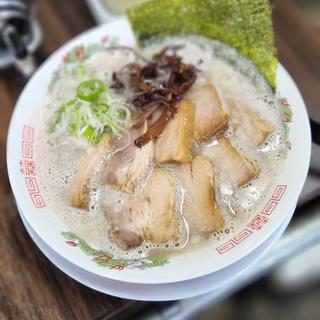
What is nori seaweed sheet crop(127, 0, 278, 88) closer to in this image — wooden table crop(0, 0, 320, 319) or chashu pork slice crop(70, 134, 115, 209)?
wooden table crop(0, 0, 320, 319)

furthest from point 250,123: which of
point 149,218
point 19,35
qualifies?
point 19,35

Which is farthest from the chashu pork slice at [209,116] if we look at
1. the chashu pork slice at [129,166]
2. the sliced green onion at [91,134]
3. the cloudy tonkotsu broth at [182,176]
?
the sliced green onion at [91,134]

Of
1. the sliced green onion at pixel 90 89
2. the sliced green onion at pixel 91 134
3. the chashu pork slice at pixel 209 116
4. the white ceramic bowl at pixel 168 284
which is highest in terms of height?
the sliced green onion at pixel 90 89

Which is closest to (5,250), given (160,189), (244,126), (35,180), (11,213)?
(11,213)

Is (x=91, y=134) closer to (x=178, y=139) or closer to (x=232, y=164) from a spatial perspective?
(x=178, y=139)

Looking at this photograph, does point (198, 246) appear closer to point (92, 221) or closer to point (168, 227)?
point (168, 227)

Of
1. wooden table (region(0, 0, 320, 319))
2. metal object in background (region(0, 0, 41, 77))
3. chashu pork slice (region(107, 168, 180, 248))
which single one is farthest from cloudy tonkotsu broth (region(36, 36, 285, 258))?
metal object in background (region(0, 0, 41, 77))

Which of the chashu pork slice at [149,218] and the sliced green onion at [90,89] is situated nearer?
the chashu pork slice at [149,218]

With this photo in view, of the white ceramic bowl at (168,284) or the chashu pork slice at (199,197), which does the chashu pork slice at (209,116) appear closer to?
the chashu pork slice at (199,197)
